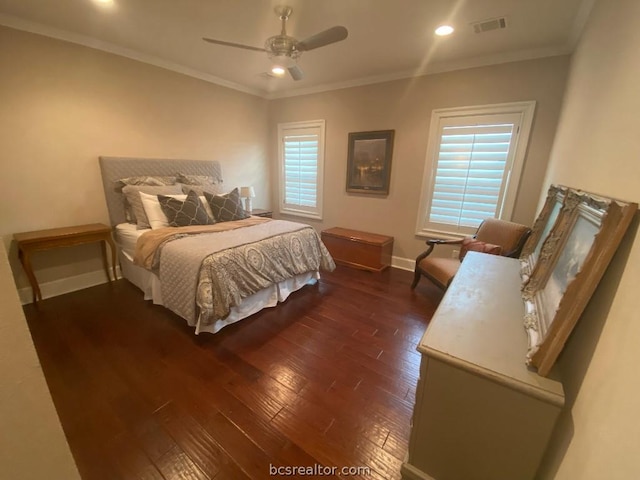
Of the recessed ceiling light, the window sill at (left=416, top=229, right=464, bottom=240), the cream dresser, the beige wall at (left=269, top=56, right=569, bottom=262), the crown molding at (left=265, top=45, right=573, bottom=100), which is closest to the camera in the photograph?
the cream dresser

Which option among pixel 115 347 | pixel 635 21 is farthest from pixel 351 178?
pixel 115 347

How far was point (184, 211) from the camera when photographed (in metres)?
2.84

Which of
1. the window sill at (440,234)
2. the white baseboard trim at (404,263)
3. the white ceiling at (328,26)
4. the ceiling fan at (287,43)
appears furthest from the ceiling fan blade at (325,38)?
the white baseboard trim at (404,263)

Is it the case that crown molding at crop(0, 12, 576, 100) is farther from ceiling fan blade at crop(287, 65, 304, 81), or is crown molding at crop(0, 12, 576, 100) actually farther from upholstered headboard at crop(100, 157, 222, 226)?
ceiling fan blade at crop(287, 65, 304, 81)

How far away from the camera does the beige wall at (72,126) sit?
2406 millimetres

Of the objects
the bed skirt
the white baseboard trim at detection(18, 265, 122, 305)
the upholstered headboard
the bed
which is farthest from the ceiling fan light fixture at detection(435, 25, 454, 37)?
the white baseboard trim at detection(18, 265, 122, 305)

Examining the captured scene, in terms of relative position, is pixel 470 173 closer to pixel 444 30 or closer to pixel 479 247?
pixel 479 247

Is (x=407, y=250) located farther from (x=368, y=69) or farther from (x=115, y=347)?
(x=115, y=347)

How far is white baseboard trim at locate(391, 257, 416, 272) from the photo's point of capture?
368cm

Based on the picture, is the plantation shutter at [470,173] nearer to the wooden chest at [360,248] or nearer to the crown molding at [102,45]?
the wooden chest at [360,248]

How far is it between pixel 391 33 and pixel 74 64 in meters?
3.12

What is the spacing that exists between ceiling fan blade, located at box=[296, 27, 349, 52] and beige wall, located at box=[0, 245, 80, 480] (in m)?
2.11

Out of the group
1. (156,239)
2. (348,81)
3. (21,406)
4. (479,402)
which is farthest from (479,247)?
(156,239)

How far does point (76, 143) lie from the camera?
274cm
